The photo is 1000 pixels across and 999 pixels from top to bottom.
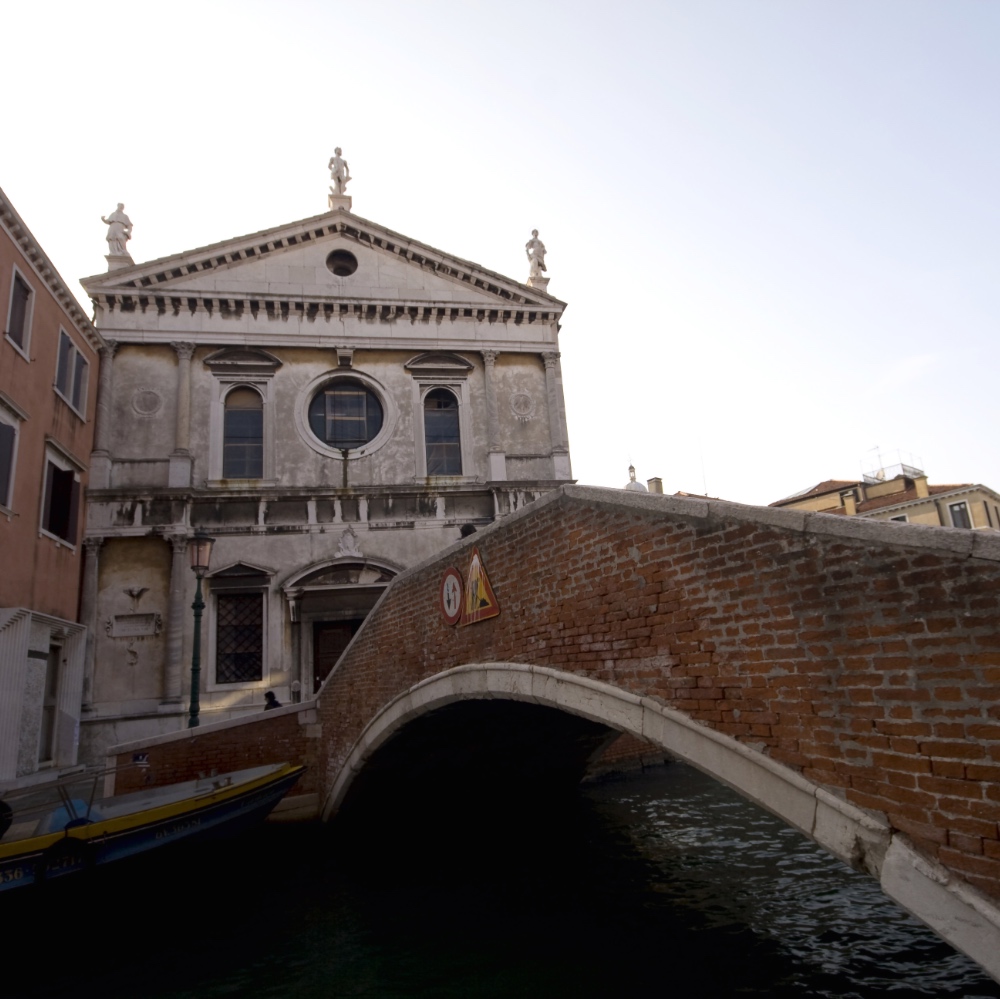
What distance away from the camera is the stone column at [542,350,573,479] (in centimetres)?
1506

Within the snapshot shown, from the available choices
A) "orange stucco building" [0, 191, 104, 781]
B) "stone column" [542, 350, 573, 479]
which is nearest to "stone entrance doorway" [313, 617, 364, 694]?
"orange stucco building" [0, 191, 104, 781]

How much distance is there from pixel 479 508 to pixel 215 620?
5.23m

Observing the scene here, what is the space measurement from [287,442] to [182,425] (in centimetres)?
191

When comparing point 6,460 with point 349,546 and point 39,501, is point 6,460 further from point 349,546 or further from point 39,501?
point 349,546

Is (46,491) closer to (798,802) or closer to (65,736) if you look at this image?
(65,736)

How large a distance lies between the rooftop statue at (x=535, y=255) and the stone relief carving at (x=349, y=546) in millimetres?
7575

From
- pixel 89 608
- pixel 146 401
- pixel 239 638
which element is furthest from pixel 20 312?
pixel 239 638

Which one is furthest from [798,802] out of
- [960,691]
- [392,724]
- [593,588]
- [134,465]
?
[134,465]

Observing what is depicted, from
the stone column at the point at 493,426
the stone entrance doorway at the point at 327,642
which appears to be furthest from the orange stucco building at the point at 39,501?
the stone column at the point at 493,426

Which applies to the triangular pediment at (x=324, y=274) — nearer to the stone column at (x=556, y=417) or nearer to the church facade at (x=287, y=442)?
the church facade at (x=287, y=442)

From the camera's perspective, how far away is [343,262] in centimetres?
1569

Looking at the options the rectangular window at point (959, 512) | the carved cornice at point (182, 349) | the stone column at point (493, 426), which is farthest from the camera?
the rectangular window at point (959, 512)

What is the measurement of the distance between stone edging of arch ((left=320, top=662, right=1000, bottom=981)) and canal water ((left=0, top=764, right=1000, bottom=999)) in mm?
2093

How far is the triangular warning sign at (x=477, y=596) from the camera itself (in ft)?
20.7
